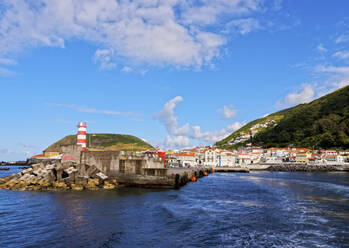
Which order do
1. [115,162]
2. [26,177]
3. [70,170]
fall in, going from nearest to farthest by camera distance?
[70,170] → [26,177] → [115,162]

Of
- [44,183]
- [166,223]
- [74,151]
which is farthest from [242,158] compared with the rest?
[166,223]

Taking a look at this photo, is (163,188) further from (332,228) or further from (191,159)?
(191,159)

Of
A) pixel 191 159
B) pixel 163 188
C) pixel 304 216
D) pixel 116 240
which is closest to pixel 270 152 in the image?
pixel 191 159

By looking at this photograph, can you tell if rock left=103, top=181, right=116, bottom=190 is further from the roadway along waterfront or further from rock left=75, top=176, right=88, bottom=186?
the roadway along waterfront

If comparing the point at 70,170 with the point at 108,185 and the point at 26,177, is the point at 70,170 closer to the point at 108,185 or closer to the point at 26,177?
the point at 108,185

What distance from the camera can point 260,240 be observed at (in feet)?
40.4

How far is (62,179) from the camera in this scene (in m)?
29.7

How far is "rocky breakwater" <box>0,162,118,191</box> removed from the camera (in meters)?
29.0

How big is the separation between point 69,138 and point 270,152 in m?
141

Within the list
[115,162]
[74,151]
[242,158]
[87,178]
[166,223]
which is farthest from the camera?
[242,158]

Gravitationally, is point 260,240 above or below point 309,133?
below

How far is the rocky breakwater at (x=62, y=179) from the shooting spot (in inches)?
1141

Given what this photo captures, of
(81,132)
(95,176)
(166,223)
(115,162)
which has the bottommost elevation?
(166,223)

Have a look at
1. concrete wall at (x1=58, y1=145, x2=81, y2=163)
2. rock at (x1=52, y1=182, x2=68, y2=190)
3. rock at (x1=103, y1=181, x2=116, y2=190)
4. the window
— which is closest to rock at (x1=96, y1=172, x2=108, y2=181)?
rock at (x1=103, y1=181, x2=116, y2=190)
